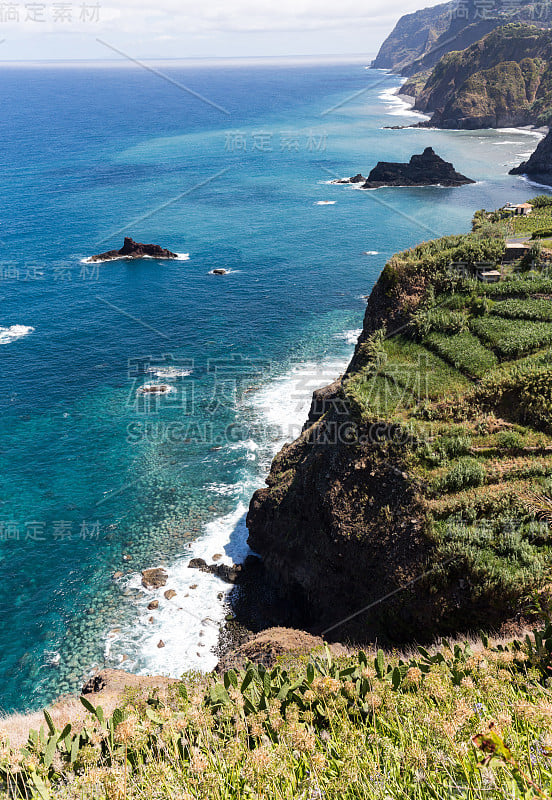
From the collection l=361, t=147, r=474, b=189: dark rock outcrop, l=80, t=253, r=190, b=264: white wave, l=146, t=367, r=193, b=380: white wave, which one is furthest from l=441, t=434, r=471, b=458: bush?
l=361, t=147, r=474, b=189: dark rock outcrop

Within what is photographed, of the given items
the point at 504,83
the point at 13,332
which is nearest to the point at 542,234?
the point at 13,332

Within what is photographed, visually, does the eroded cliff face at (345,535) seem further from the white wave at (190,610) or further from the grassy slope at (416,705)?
the white wave at (190,610)

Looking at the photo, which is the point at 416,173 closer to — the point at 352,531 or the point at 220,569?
the point at 220,569

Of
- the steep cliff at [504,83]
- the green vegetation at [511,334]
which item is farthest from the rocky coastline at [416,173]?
the green vegetation at [511,334]

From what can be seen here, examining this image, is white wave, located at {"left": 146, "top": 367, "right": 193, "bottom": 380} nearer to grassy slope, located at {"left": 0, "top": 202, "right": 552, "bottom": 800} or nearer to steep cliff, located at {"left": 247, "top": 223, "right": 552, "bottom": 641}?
steep cliff, located at {"left": 247, "top": 223, "right": 552, "bottom": 641}

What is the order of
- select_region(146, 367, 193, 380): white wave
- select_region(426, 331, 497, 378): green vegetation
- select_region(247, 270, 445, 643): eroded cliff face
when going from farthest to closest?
select_region(146, 367, 193, 380): white wave
select_region(426, 331, 497, 378): green vegetation
select_region(247, 270, 445, 643): eroded cliff face

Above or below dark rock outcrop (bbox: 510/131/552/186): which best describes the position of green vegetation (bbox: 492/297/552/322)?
below
